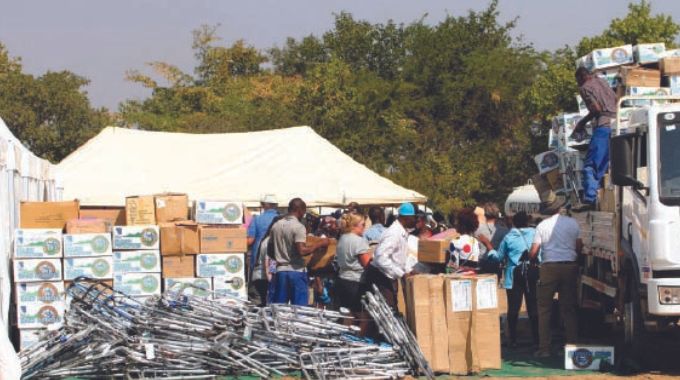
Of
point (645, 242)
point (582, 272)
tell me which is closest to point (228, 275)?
point (582, 272)

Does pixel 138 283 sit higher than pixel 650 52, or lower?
lower

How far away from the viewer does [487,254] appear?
1530 centimetres

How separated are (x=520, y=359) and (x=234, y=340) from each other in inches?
152

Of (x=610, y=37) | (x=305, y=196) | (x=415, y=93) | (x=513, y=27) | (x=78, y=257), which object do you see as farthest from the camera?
(x=513, y=27)

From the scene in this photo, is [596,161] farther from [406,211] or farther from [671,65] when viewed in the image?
[406,211]

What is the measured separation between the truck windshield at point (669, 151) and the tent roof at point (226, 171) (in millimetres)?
12063

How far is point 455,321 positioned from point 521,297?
8.91 feet

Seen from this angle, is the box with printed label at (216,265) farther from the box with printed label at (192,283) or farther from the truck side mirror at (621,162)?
the truck side mirror at (621,162)

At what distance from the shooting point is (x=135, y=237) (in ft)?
52.3

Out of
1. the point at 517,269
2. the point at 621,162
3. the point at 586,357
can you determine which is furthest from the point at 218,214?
the point at 621,162

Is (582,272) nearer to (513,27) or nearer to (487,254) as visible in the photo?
(487,254)

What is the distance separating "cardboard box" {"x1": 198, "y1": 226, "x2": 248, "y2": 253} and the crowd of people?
26 cm

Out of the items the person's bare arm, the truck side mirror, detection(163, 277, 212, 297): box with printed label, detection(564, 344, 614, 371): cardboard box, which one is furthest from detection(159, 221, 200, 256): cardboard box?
the truck side mirror

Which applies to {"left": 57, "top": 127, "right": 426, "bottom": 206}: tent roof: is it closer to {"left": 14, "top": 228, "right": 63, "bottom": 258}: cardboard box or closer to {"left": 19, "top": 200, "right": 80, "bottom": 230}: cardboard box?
{"left": 19, "top": 200, "right": 80, "bottom": 230}: cardboard box
